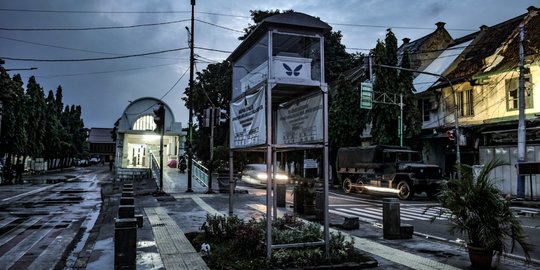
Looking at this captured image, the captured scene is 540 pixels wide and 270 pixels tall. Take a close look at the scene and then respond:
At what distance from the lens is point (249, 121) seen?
7.79 meters

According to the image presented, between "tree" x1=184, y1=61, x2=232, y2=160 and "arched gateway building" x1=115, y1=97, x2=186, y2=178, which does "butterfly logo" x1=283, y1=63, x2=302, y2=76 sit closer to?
"arched gateway building" x1=115, y1=97, x2=186, y2=178

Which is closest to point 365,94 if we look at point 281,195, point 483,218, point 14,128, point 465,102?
point 465,102

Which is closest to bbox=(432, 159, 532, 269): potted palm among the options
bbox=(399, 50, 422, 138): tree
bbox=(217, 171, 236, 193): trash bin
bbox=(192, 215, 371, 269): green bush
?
bbox=(192, 215, 371, 269): green bush

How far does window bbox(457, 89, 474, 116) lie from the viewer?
90.2 feet

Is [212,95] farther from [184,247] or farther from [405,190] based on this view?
[184,247]

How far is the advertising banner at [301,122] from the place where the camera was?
24.5 ft

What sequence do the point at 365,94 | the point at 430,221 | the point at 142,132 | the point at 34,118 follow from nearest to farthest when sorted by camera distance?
the point at 430,221
the point at 365,94
the point at 142,132
the point at 34,118

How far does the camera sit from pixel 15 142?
39.2m

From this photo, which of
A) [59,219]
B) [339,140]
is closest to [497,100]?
[339,140]

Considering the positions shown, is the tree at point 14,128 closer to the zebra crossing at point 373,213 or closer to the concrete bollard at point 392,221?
the zebra crossing at point 373,213

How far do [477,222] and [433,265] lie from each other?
1027 mm

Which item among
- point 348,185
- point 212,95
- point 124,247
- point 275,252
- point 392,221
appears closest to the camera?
point 124,247

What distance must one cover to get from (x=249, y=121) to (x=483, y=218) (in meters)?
4.18

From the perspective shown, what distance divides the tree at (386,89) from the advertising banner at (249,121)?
22545 mm
